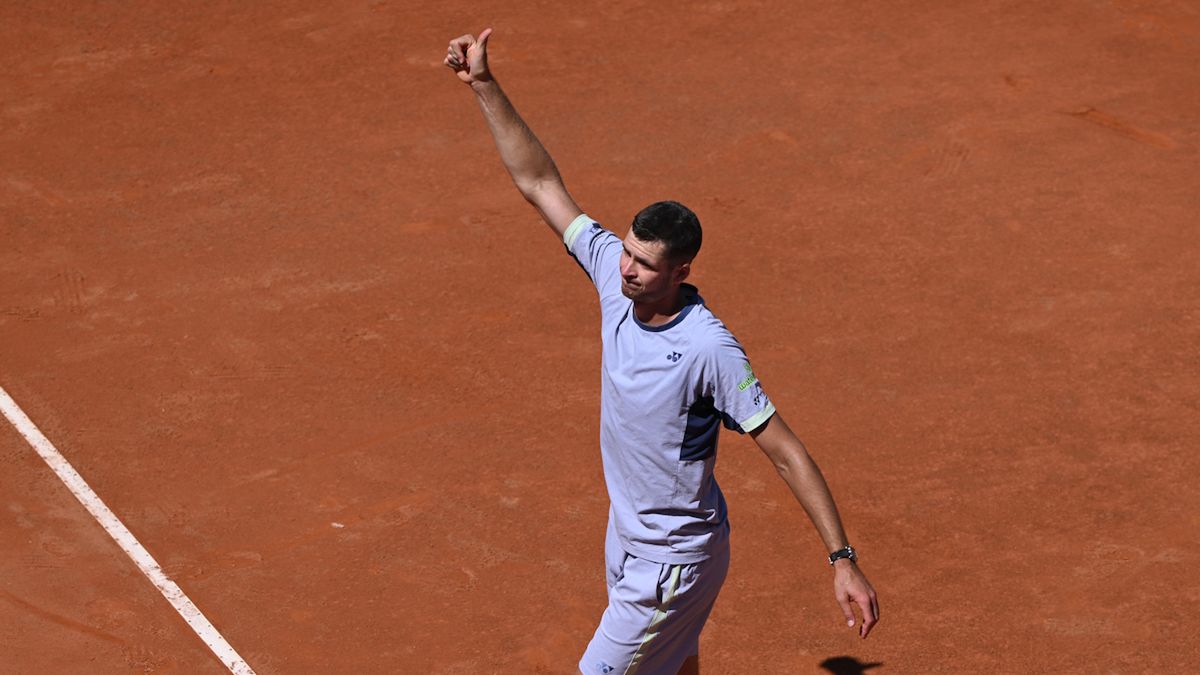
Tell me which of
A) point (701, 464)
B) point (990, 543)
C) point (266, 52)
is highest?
point (701, 464)

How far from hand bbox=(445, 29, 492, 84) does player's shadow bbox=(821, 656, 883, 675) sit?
11.0 ft

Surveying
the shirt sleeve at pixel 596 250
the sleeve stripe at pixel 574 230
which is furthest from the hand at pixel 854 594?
the sleeve stripe at pixel 574 230

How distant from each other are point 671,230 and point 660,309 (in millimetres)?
366

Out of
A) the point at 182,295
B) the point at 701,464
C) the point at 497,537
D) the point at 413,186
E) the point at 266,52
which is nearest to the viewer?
the point at 701,464

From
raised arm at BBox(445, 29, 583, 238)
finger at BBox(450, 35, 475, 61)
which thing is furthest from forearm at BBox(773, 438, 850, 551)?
finger at BBox(450, 35, 475, 61)

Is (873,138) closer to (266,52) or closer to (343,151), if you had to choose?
(343,151)

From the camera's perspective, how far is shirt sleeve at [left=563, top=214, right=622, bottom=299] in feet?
20.4

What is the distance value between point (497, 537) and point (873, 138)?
553cm

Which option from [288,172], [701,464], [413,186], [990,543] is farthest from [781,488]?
[288,172]

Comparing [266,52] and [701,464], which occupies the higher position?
[701,464]

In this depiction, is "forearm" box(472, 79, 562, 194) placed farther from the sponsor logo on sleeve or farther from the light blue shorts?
the light blue shorts

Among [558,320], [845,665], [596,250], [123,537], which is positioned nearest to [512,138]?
[596,250]

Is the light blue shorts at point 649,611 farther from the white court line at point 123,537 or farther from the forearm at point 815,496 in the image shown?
the white court line at point 123,537

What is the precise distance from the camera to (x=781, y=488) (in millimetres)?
8969
